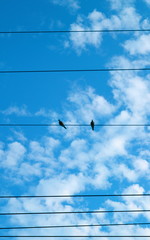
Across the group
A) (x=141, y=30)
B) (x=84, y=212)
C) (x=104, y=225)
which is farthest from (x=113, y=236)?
(x=141, y=30)

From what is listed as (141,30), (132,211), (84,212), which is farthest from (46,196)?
(141,30)

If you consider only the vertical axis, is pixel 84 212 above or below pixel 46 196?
below

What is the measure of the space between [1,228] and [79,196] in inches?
108

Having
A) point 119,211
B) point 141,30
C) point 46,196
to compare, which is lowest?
point 119,211

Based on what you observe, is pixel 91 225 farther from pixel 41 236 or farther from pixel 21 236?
pixel 21 236

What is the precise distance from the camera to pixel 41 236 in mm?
9594

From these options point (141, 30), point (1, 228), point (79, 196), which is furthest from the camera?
point (141, 30)

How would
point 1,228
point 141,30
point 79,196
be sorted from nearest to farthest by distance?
point 1,228
point 79,196
point 141,30

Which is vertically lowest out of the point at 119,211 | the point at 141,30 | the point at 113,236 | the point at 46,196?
the point at 113,236

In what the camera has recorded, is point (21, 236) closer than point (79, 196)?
Yes

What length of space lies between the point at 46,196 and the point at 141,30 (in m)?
7.09

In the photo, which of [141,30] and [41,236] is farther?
[141,30]

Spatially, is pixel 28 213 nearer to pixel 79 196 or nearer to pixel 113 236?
pixel 79 196

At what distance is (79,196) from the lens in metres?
10.1
